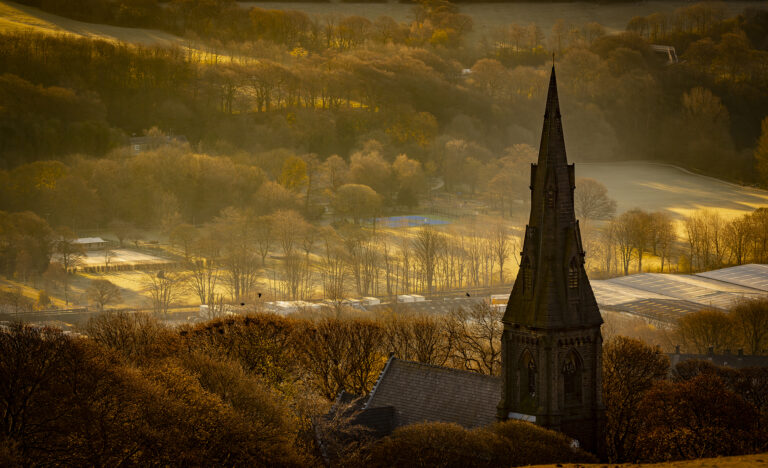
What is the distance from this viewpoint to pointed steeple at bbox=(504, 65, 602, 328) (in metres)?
66.1

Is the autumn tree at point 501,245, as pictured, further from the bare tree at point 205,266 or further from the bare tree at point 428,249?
the bare tree at point 205,266

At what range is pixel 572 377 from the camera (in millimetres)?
67188

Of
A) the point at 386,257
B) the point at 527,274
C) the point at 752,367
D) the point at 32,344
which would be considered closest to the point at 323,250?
the point at 386,257

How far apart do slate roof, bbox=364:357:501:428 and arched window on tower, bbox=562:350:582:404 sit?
3731 millimetres

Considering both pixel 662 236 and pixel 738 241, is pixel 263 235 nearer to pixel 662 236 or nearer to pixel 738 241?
pixel 662 236

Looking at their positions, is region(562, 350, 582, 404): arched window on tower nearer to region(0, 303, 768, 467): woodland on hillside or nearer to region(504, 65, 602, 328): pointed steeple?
region(504, 65, 602, 328): pointed steeple

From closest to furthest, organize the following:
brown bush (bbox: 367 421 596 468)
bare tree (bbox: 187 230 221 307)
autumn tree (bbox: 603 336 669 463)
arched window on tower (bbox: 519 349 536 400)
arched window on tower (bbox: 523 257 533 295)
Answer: brown bush (bbox: 367 421 596 468) → arched window on tower (bbox: 519 349 536 400) → arched window on tower (bbox: 523 257 533 295) → autumn tree (bbox: 603 336 669 463) → bare tree (bbox: 187 230 221 307)

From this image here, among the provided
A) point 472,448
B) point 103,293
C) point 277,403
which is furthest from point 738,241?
point 472,448

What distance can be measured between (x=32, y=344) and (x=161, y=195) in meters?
108

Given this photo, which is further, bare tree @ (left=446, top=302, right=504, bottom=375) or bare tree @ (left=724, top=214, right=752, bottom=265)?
bare tree @ (left=724, top=214, right=752, bottom=265)

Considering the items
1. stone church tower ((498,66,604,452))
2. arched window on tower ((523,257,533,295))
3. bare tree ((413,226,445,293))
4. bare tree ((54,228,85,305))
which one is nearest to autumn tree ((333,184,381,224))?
bare tree ((413,226,445,293))

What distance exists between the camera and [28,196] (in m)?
179

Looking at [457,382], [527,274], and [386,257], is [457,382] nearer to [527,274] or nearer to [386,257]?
[527,274]

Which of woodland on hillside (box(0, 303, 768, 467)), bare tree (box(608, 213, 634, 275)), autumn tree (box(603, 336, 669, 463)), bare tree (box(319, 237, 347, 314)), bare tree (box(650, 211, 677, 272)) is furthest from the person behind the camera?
bare tree (box(650, 211, 677, 272))
